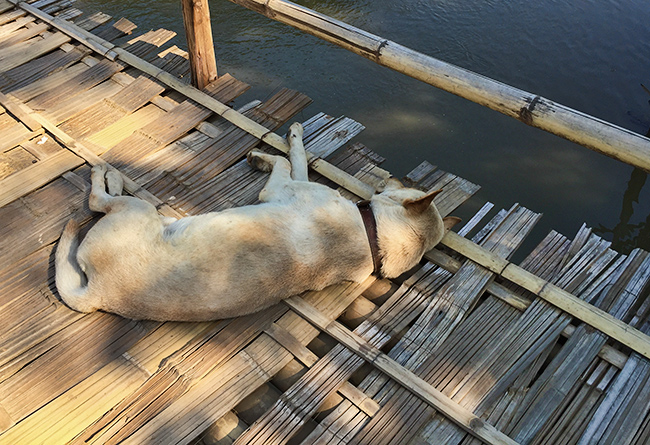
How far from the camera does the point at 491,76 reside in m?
7.33

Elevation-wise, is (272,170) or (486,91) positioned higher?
(486,91)

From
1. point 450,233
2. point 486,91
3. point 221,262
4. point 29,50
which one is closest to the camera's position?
point 221,262

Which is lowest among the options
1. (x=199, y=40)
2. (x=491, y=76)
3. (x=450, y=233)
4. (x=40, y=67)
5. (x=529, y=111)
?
(x=491, y=76)

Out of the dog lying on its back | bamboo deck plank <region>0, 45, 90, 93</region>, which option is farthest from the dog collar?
bamboo deck plank <region>0, 45, 90, 93</region>

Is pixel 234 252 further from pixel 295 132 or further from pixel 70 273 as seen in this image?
pixel 295 132

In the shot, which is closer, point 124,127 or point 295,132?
point 295,132

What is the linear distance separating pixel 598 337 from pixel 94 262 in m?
2.94

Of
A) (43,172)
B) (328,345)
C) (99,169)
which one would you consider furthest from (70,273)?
(328,345)

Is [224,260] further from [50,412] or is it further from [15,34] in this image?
[15,34]

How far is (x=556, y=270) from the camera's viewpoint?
11.5 feet

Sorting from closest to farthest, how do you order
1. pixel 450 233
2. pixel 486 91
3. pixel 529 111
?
pixel 529 111
pixel 486 91
pixel 450 233

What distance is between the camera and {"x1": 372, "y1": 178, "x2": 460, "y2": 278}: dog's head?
325cm

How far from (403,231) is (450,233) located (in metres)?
0.51

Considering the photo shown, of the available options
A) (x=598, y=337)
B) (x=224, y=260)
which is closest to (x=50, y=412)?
(x=224, y=260)
